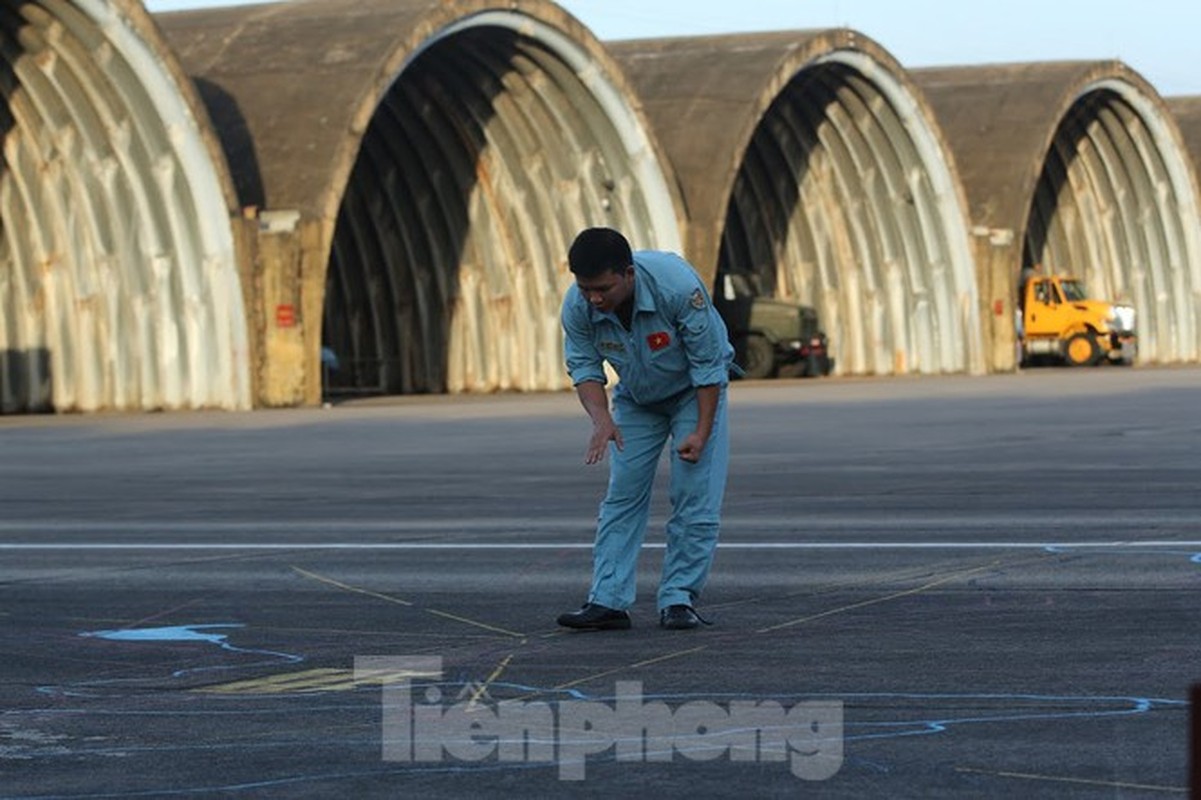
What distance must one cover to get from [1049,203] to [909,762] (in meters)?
59.7

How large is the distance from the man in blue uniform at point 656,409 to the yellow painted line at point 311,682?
135cm

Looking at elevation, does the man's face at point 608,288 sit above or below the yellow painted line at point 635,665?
above

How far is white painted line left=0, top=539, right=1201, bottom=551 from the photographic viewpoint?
1289 centimetres

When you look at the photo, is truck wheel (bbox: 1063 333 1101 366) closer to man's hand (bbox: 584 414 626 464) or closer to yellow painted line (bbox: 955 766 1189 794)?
man's hand (bbox: 584 414 626 464)

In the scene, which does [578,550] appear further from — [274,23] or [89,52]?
[274,23]

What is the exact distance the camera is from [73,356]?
3722cm

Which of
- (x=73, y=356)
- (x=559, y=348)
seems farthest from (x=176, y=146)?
(x=559, y=348)

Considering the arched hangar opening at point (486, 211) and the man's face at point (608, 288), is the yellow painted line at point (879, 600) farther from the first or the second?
the arched hangar opening at point (486, 211)

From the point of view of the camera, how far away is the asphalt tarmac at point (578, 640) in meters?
6.39

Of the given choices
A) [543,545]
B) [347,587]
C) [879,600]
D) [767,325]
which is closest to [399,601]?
[347,587]

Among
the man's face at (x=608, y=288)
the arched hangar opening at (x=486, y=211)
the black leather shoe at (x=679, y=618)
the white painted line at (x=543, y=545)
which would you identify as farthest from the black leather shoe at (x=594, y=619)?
the arched hangar opening at (x=486, y=211)

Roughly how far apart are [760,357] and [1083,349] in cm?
1115

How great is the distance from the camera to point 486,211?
44438 mm

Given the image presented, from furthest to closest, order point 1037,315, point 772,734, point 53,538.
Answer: point 1037,315, point 53,538, point 772,734
